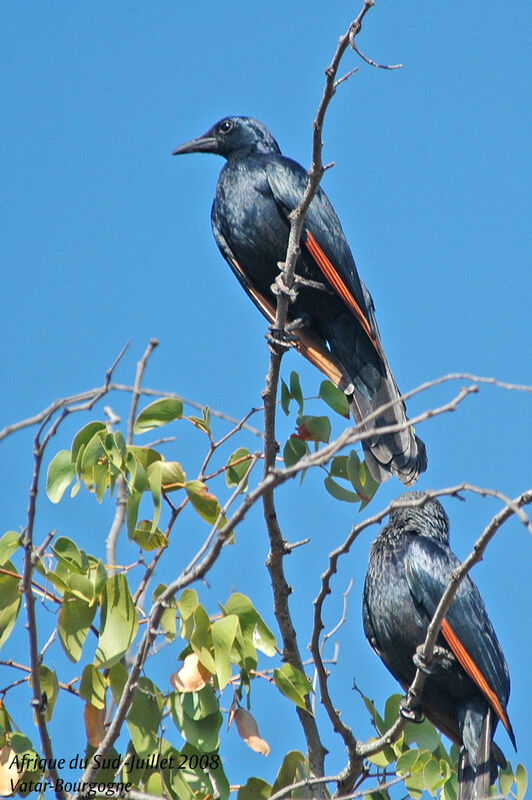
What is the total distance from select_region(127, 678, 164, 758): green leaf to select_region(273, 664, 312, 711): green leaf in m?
0.41

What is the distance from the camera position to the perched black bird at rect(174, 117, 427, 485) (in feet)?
16.1

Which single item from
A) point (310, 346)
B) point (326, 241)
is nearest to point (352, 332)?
point (310, 346)

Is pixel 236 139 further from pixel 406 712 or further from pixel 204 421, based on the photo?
pixel 406 712

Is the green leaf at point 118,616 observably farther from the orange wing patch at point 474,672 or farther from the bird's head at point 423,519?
the bird's head at point 423,519

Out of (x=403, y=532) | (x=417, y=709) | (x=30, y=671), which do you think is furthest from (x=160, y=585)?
(x=403, y=532)

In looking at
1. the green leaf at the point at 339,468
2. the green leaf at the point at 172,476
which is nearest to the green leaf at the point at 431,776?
the green leaf at the point at 339,468

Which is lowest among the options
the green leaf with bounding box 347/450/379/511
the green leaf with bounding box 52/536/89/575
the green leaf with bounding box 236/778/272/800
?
the green leaf with bounding box 236/778/272/800

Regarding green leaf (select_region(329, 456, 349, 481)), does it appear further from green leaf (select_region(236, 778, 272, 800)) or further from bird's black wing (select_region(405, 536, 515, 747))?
green leaf (select_region(236, 778, 272, 800))

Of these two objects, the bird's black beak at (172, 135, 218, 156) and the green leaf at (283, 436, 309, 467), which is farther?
the bird's black beak at (172, 135, 218, 156)

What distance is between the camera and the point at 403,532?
495 cm

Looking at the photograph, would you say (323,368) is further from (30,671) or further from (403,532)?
(30,671)

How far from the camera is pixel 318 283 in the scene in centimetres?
492

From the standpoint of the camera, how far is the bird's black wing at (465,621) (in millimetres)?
4359

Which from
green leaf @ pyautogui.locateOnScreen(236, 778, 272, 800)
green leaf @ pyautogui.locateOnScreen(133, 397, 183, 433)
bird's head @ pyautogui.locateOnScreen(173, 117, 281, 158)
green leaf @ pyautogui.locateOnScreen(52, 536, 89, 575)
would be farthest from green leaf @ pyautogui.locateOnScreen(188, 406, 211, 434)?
bird's head @ pyautogui.locateOnScreen(173, 117, 281, 158)
